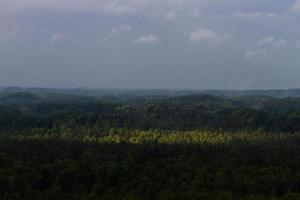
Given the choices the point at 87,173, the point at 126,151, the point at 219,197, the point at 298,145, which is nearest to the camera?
the point at 219,197

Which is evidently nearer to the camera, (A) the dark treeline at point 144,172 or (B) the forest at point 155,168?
(A) the dark treeline at point 144,172

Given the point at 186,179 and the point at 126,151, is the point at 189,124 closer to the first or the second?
the point at 126,151

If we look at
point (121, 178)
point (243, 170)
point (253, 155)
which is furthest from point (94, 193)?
point (253, 155)

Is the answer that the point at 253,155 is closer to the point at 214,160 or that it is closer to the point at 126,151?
the point at 214,160

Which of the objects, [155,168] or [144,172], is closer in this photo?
[144,172]

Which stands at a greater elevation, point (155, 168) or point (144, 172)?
point (155, 168)

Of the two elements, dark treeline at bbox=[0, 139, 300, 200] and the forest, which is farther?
the forest

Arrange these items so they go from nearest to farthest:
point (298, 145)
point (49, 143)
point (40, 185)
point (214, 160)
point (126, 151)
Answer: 1. point (40, 185)
2. point (214, 160)
3. point (126, 151)
4. point (49, 143)
5. point (298, 145)

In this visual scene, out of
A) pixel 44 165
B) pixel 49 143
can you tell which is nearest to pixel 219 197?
pixel 44 165

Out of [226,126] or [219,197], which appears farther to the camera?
[226,126]
